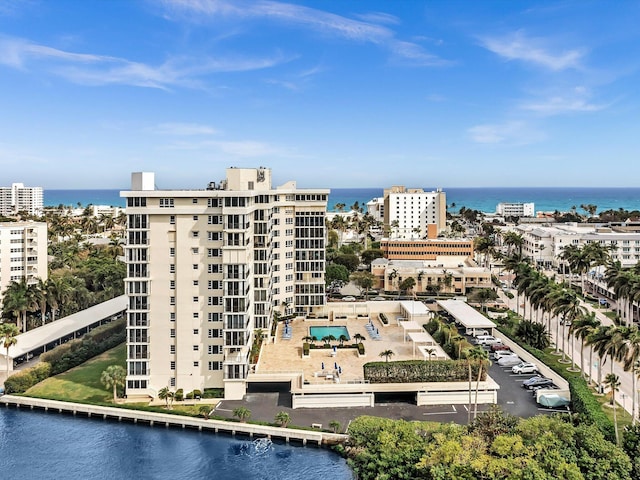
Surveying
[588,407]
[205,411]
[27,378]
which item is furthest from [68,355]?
[588,407]

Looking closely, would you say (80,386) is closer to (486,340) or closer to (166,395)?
(166,395)

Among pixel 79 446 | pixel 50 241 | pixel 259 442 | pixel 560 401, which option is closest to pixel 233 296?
pixel 259 442

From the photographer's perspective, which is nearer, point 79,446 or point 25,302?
point 79,446

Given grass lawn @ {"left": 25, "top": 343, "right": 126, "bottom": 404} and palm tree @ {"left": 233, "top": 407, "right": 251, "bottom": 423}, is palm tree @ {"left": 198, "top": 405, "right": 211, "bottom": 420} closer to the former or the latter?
palm tree @ {"left": 233, "top": 407, "right": 251, "bottom": 423}

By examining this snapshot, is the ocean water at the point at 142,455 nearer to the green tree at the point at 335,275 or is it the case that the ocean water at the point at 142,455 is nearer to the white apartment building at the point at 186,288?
the white apartment building at the point at 186,288

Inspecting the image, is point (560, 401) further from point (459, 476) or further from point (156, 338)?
point (156, 338)

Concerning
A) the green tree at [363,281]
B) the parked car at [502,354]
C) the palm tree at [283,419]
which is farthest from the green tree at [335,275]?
the palm tree at [283,419]
